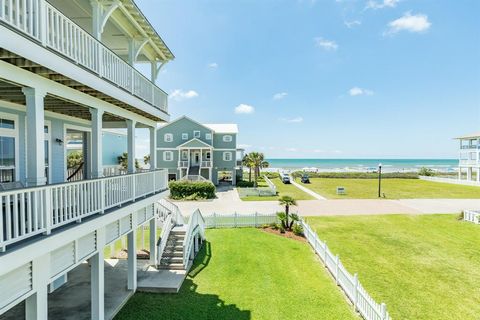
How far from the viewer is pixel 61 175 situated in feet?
33.8

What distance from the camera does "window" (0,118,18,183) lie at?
744cm

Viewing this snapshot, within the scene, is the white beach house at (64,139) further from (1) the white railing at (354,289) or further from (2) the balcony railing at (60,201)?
(1) the white railing at (354,289)

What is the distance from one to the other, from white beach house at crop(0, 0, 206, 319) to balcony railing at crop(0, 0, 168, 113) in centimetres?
2

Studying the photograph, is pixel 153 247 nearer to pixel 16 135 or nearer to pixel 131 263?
pixel 131 263

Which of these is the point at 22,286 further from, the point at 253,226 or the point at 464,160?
the point at 464,160

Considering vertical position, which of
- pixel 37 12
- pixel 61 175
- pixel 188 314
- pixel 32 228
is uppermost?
pixel 37 12

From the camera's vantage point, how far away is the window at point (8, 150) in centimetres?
744

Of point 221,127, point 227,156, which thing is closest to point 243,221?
point 227,156

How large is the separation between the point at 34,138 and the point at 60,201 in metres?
1.28

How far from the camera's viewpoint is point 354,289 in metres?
9.20

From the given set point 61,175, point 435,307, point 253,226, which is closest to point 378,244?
point 435,307

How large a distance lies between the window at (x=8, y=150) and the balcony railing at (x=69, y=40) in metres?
2.80

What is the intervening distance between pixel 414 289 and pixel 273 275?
201 inches

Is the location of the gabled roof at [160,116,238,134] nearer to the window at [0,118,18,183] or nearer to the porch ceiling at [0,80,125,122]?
the porch ceiling at [0,80,125,122]
